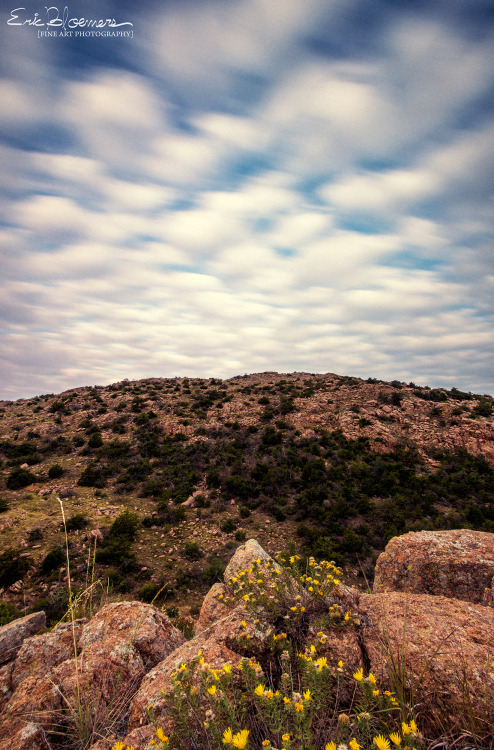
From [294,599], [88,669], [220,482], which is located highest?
[294,599]

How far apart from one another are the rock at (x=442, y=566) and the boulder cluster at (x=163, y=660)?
4 cm

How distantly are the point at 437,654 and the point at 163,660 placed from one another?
2.79m

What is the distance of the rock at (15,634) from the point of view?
414 centimetres

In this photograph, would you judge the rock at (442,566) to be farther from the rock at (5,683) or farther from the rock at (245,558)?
the rock at (5,683)

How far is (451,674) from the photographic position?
242cm

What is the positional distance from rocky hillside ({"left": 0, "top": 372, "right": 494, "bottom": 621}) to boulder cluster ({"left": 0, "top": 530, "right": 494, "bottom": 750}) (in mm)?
3873

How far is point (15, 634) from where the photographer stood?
14.8 feet

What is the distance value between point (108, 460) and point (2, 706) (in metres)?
21.7

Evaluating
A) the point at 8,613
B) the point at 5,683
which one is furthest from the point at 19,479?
the point at 5,683

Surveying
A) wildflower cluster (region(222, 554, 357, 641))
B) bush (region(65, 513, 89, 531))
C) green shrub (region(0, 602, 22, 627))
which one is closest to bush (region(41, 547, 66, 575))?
green shrub (region(0, 602, 22, 627))

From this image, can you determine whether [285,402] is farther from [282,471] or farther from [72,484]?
[72,484]

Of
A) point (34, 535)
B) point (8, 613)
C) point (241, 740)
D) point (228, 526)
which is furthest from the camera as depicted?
point (228, 526)

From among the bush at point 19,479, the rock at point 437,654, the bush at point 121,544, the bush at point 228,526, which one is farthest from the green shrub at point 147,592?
the bush at point 19,479

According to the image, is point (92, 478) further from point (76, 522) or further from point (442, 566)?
point (442, 566)
